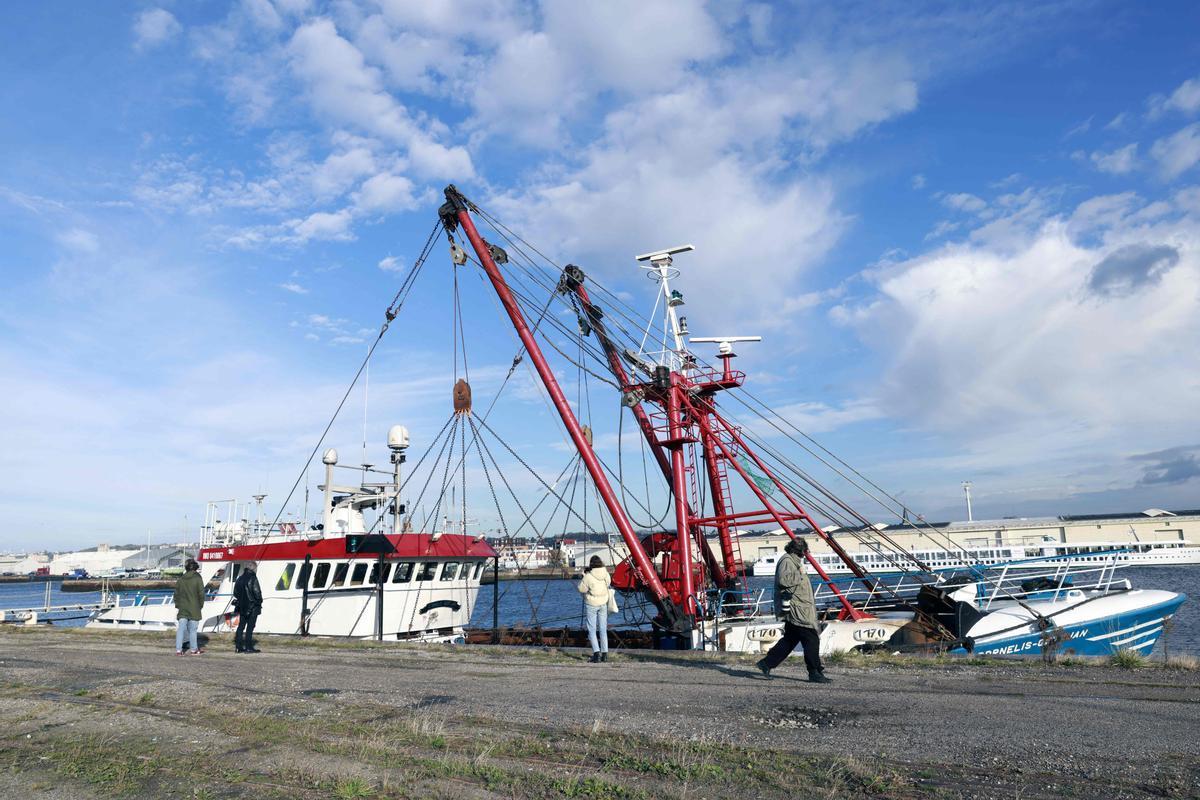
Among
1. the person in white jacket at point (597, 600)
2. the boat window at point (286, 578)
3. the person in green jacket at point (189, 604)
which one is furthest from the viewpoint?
the boat window at point (286, 578)

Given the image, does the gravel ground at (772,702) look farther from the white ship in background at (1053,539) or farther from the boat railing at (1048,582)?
the white ship in background at (1053,539)

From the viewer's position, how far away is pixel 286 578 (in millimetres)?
22703

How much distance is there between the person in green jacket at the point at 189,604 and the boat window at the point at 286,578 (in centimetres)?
641

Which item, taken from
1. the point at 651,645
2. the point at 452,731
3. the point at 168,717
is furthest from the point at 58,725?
the point at 651,645

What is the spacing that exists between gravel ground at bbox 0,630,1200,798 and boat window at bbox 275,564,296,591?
7.45 metres

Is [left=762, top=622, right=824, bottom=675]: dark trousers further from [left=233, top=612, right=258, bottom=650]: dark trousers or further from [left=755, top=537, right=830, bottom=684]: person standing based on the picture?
[left=233, top=612, right=258, bottom=650]: dark trousers

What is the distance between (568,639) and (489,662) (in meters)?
11.6

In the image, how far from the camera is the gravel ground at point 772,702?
636 cm

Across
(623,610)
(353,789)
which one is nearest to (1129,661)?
(353,789)

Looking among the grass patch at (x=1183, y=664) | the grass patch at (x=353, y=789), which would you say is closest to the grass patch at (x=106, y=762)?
the grass patch at (x=353, y=789)

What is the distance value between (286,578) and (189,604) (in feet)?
23.6

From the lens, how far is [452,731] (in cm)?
793

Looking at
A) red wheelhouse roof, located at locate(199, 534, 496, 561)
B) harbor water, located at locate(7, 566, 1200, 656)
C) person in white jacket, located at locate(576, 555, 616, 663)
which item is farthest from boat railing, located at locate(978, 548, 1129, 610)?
red wheelhouse roof, located at locate(199, 534, 496, 561)

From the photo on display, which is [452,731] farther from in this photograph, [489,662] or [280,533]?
[280,533]
